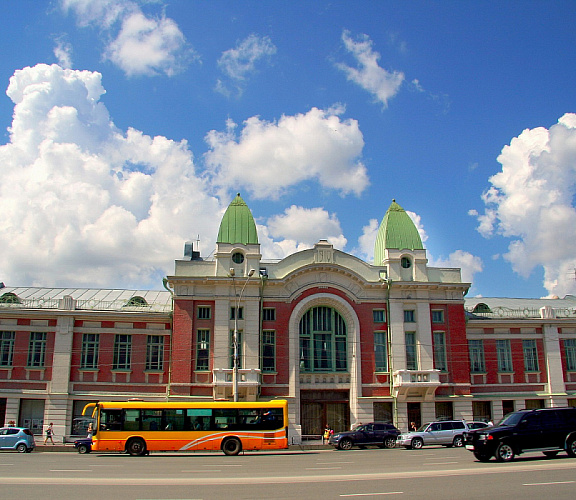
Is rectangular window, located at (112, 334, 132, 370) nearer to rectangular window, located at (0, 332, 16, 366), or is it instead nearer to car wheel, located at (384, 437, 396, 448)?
rectangular window, located at (0, 332, 16, 366)

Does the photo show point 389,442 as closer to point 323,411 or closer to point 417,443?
point 417,443

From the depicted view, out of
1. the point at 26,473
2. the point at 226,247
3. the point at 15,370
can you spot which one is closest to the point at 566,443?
the point at 26,473

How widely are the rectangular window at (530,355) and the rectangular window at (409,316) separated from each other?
9.42 meters

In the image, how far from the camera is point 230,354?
1512 inches

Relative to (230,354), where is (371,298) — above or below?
above

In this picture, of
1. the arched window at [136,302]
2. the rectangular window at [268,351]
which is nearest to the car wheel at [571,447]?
the rectangular window at [268,351]

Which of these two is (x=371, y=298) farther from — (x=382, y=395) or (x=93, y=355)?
(x=93, y=355)

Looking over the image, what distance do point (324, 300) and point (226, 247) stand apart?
7.85 m

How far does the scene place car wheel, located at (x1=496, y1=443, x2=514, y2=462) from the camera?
18.7m

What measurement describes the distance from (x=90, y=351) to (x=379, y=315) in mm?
20286

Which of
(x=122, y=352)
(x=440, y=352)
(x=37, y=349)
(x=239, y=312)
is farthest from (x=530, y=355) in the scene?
(x=37, y=349)

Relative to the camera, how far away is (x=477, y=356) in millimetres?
42500

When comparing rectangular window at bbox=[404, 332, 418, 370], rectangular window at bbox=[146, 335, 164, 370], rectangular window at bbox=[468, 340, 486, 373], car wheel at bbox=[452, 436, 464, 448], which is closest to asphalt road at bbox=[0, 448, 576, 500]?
car wheel at bbox=[452, 436, 464, 448]

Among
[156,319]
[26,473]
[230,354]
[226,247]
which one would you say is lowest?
[26,473]
